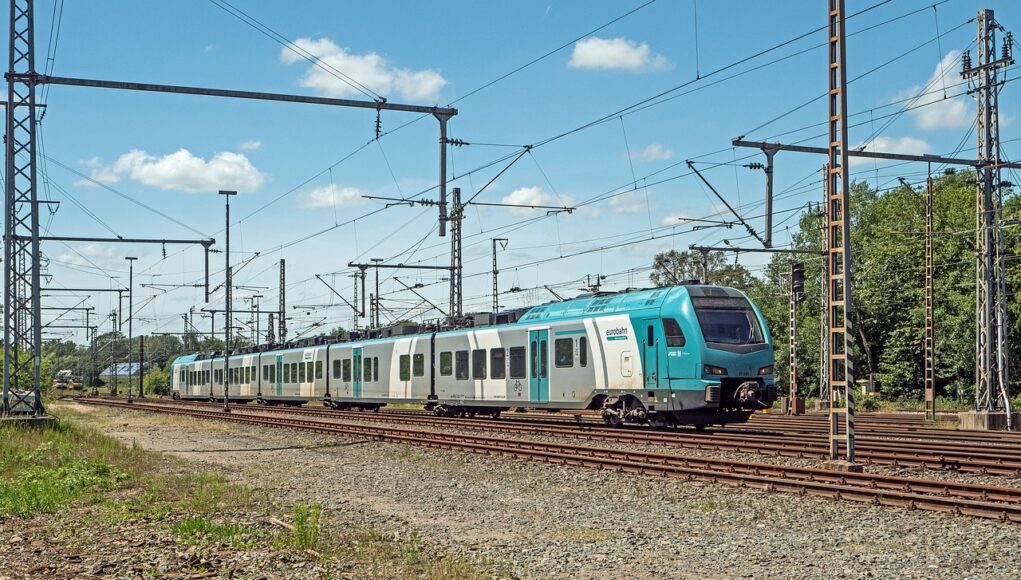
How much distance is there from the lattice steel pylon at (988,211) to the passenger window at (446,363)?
14799mm

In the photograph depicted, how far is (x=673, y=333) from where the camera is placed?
2225 centimetres

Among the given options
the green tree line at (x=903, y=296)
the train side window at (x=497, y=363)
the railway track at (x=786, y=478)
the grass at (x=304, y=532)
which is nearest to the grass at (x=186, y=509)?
the grass at (x=304, y=532)

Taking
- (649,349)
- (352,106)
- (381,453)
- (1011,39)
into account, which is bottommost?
(381,453)

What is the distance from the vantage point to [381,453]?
20203mm

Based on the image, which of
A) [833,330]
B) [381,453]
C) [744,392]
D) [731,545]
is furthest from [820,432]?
[731,545]

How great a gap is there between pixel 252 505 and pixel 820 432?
1487 cm

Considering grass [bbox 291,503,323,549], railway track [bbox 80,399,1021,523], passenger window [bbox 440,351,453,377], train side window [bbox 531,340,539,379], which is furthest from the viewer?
passenger window [bbox 440,351,453,377]

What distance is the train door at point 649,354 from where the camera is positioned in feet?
74.2

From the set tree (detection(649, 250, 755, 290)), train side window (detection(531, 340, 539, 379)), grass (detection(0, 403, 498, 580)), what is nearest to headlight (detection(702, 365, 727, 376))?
train side window (detection(531, 340, 539, 379))

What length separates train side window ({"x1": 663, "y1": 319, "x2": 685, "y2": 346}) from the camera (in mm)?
22109

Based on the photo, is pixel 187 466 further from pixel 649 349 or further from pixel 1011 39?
pixel 1011 39

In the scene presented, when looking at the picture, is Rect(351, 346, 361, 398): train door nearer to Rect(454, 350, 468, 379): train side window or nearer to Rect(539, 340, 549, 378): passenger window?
Rect(454, 350, 468, 379): train side window

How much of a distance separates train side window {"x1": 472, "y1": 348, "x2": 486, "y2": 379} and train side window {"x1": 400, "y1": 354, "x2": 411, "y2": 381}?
4845 mm

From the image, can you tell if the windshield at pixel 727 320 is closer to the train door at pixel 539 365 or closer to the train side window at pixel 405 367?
the train door at pixel 539 365
